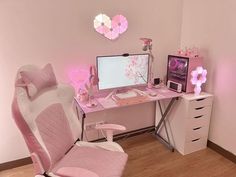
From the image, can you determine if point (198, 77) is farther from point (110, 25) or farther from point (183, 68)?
point (110, 25)

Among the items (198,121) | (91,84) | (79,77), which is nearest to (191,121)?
(198,121)

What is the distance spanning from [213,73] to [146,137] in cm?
120

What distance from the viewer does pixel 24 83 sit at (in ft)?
4.80

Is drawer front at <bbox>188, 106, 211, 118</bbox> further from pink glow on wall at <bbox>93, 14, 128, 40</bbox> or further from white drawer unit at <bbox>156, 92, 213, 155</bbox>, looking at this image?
pink glow on wall at <bbox>93, 14, 128, 40</bbox>

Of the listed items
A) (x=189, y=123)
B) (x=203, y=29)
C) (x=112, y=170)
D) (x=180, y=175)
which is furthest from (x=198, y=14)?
(x=112, y=170)

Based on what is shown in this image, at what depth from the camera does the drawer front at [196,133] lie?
98.2 inches

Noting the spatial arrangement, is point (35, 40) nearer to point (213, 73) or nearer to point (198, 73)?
point (198, 73)

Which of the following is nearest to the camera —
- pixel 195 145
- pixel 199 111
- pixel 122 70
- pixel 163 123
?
pixel 122 70

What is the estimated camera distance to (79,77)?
2.41 m

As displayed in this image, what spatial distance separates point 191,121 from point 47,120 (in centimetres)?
162

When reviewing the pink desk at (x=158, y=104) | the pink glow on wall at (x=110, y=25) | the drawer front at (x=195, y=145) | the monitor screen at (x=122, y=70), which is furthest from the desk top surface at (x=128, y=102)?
the pink glow on wall at (x=110, y=25)

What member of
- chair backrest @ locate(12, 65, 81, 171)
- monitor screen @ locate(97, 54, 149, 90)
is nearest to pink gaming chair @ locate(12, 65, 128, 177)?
chair backrest @ locate(12, 65, 81, 171)

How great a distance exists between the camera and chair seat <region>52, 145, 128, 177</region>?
1.53 metres

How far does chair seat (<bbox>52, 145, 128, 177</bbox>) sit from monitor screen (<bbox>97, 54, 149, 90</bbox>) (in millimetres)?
762
